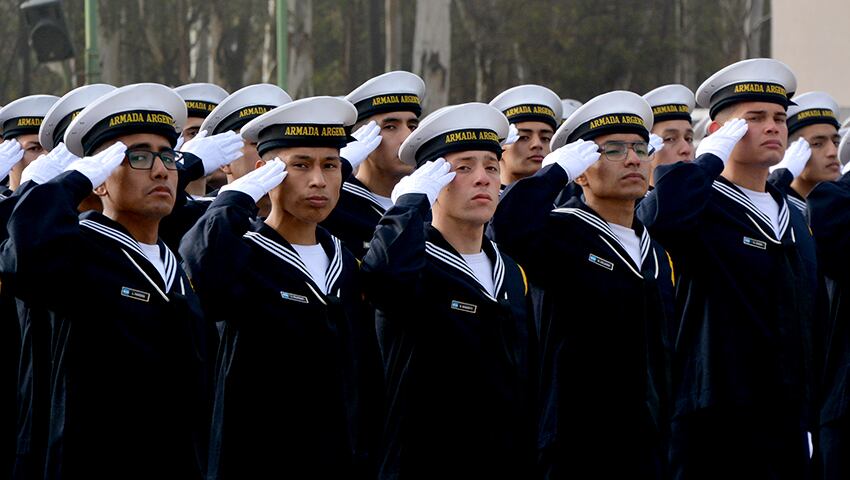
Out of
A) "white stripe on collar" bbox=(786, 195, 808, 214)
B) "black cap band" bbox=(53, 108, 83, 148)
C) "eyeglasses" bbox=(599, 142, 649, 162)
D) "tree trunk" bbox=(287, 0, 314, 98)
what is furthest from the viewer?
"tree trunk" bbox=(287, 0, 314, 98)

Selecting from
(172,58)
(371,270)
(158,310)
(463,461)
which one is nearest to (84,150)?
(158,310)

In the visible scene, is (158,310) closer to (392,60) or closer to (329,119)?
(329,119)

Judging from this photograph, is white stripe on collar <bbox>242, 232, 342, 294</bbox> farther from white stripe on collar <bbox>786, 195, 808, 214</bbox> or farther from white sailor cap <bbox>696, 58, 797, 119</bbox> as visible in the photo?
white stripe on collar <bbox>786, 195, 808, 214</bbox>

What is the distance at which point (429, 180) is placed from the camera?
20.2 feet

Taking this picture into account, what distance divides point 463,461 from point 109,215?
153cm

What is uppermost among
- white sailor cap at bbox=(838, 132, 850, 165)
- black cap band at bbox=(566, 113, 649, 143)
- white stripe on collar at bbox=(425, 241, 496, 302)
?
white sailor cap at bbox=(838, 132, 850, 165)

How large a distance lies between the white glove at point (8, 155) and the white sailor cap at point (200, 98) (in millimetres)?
1919

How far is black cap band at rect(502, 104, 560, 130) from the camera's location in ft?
28.2

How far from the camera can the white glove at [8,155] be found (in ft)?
21.7

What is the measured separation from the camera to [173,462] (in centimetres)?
550

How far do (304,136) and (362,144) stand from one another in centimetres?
95

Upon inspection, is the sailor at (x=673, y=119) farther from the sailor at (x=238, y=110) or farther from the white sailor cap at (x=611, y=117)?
the sailor at (x=238, y=110)

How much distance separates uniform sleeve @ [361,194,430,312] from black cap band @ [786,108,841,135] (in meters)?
3.74

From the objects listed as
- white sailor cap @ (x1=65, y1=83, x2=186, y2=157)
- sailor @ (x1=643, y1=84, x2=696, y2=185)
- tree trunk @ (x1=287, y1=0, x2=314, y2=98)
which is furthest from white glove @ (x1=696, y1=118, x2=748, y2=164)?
tree trunk @ (x1=287, y1=0, x2=314, y2=98)
